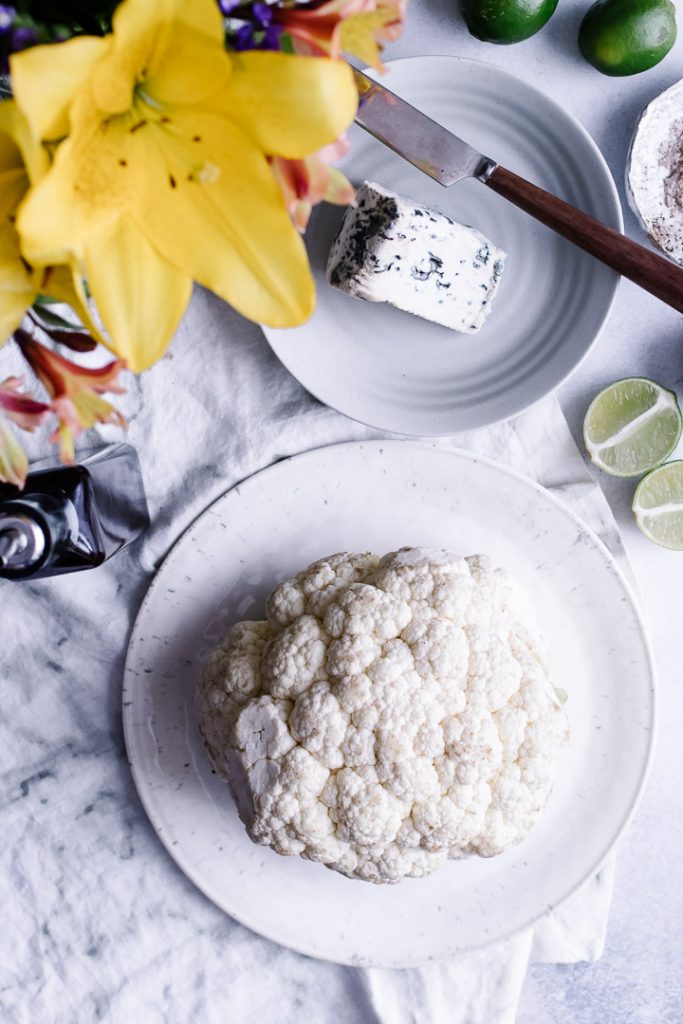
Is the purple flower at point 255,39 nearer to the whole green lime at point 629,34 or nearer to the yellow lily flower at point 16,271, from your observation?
the yellow lily flower at point 16,271

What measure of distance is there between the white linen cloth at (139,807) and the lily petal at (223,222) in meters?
0.53

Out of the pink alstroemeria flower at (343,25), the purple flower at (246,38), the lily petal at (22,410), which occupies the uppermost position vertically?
the pink alstroemeria flower at (343,25)

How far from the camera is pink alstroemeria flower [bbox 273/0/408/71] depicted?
42 centimetres

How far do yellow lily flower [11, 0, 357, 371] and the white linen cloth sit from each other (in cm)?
53

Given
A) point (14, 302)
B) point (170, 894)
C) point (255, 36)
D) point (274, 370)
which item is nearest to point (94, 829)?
point (170, 894)

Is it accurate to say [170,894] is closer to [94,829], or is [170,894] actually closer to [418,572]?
[94,829]

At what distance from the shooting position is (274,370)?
1.01m

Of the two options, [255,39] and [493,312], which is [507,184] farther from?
[255,39]

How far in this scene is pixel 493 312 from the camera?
983mm

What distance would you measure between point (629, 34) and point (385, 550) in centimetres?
55

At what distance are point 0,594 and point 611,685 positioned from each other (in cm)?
65

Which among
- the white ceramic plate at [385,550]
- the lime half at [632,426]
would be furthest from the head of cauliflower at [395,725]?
the lime half at [632,426]

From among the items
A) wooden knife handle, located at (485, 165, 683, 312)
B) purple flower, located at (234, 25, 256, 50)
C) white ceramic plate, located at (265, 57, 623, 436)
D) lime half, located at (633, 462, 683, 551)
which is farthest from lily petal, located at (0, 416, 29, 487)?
lime half, located at (633, 462, 683, 551)

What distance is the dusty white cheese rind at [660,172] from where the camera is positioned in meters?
0.95
